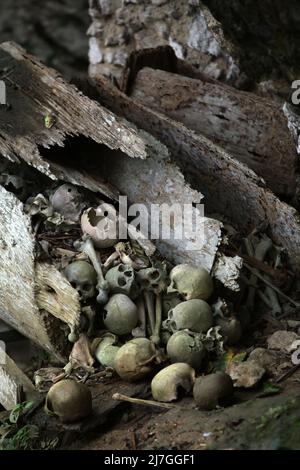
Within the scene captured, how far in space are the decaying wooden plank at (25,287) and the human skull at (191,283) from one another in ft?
1.83

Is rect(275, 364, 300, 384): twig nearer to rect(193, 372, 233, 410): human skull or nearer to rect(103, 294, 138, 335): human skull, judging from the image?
Answer: rect(193, 372, 233, 410): human skull

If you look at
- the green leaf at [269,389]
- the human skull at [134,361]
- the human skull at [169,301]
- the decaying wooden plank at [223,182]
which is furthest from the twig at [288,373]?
the decaying wooden plank at [223,182]

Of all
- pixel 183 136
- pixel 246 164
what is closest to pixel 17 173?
pixel 183 136

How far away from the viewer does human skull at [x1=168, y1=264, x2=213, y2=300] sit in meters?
3.85

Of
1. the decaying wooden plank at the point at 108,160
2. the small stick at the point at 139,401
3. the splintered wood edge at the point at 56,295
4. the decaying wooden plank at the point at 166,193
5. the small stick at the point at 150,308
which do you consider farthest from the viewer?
the decaying wooden plank at the point at 108,160

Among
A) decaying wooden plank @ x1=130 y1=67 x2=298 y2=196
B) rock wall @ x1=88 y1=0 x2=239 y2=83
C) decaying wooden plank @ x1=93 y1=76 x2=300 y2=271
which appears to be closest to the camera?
decaying wooden plank @ x1=93 y1=76 x2=300 y2=271

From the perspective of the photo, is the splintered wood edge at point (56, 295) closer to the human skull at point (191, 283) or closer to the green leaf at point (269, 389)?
the human skull at point (191, 283)

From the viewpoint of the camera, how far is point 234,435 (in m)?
2.90

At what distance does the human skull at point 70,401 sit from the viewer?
10.6 ft

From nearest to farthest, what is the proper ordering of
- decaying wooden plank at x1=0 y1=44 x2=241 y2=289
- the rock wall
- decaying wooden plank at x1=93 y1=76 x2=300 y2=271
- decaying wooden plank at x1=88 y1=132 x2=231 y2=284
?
1. decaying wooden plank at x1=88 y1=132 x2=231 y2=284
2. decaying wooden plank at x1=0 y1=44 x2=241 y2=289
3. decaying wooden plank at x1=93 y1=76 x2=300 y2=271
4. the rock wall

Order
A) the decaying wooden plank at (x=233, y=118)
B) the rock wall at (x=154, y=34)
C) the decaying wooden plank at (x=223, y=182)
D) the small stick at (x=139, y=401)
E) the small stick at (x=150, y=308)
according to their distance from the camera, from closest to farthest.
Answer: the small stick at (x=139, y=401)
the small stick at (x=150, y=308)
the decaying wooden plank at (x=223, y=182)
the decaying wooden plank at (x=233, y=118)
the rock wall at (x=154, y=34)

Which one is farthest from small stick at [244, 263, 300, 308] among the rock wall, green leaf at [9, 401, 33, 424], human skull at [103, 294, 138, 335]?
the rock wall

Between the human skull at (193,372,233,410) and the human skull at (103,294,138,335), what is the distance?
2.15ft

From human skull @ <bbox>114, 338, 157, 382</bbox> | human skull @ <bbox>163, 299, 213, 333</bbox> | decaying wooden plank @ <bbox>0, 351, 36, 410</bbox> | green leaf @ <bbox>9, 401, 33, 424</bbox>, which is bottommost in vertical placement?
decaying wooden plank @ <bbox>0, 351, 36, 410</bbox>
